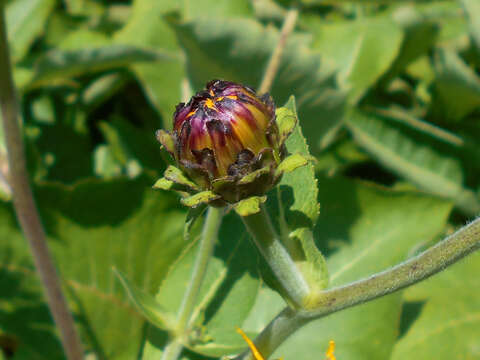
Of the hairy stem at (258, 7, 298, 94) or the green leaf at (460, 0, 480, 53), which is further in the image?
the green leaf at (460, 0, 480, 53)

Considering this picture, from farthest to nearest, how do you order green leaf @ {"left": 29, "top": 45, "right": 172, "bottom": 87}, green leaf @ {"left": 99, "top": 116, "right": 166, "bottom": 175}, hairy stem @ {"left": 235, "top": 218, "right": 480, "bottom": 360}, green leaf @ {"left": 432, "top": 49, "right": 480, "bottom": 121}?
green leaf @ {"left": 99, "top": 116, "right": 166, "bottom": 175}
green leaf @ {"left": 432, "top": 49, "right": 480, "bottom": 121}
green leaf @ {"left": 29, "top": 45, "right": 172, "bottom": 87}
hairy stem @ {"left": 235, "top": 218, "right": 480, "bottom": 360}

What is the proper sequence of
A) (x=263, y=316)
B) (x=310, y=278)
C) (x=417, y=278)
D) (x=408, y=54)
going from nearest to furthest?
(x=417, y=278), (x=310, y=278), (x=263, y=316), (x=408, y=54)

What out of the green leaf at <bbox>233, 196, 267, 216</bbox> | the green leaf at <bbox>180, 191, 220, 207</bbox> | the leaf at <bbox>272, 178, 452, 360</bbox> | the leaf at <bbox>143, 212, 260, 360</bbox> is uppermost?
the green leaf at <bbox>180, 191, 220, 207</bbox>

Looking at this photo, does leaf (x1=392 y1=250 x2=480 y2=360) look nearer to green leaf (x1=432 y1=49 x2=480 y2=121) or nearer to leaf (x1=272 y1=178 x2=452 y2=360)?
leaf (x1=272 y1=178 x2=452 y2=360)

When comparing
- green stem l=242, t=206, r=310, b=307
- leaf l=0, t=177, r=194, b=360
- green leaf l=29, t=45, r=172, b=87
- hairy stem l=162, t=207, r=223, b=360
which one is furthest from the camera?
green leaf l=29, t=45, r=172, b=87

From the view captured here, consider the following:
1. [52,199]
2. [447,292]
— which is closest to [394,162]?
[447,292]

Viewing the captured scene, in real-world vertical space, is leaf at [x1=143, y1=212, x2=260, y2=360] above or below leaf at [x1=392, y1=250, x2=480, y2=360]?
above

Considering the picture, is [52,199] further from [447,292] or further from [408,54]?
[408,54]

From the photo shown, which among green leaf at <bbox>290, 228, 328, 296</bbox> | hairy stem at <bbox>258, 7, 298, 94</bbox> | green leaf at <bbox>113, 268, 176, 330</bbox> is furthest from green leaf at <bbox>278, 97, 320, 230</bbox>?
hairy stem at <bbox>258, 7, 298, 94</bbox>
